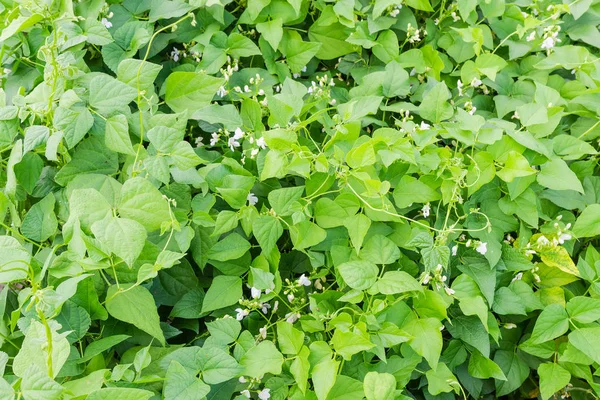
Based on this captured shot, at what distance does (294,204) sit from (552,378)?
0.85 metres

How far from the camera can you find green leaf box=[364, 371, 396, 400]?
49.2 inches

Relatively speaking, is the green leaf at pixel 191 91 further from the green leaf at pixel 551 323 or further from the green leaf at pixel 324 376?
the green leaf at pixel 551 323

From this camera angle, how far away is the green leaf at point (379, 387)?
1.25 meters

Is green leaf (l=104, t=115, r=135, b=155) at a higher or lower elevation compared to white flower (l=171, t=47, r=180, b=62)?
higher

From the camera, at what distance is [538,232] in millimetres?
1677

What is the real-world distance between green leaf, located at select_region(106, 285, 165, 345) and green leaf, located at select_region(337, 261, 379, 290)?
0.44m

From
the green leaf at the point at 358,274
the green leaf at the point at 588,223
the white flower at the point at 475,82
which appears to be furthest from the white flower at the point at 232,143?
the green leaf at the point at 588,223

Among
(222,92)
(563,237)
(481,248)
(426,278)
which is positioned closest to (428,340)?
(426,278)

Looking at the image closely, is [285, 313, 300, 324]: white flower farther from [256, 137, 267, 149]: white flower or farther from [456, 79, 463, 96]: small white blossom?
[456, 79, 463, 96]: small white blossom

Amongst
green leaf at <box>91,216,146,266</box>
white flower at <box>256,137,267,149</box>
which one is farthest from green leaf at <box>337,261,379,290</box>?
green leaf at <box>91,216,146,266</box>

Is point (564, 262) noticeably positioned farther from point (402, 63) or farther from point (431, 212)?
point (402, 63)

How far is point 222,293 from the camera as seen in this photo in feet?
4.92

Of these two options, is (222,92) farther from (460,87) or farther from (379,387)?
(379,387)

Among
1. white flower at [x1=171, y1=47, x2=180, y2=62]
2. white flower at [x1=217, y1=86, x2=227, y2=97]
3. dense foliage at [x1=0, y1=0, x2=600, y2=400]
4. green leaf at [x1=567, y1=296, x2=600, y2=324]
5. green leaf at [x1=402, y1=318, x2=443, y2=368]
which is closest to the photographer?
dense foliage at [x1=0, y1=0, x2=600, y2=400]
